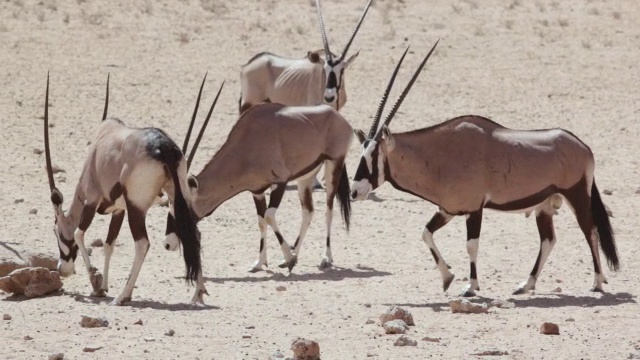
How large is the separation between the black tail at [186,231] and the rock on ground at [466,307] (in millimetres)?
1701

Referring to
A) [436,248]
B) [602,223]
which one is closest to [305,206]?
[436,248]

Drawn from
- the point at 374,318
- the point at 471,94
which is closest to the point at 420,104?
the point at 471,94

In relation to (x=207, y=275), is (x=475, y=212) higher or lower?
higher

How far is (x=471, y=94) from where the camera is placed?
22.0m

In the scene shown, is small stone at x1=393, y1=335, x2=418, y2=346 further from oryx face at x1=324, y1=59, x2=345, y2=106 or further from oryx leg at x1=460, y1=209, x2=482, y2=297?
oryx face at x1=324, y1=59, x2=345, y2=106

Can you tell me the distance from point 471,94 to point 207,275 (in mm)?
10400

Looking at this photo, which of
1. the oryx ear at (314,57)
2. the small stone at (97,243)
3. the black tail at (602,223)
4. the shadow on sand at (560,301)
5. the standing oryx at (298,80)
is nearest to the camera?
the shadow on sand at (560,301)

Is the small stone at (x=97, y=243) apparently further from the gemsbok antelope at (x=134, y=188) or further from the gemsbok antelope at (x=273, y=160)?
the gemsbok antelope at (x=134, y=188)

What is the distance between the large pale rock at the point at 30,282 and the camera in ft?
34.6

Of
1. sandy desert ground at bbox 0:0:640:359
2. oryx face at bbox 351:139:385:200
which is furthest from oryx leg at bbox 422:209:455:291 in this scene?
oryx face at bbox 351:139:385:200

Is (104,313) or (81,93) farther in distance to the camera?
(81,93)

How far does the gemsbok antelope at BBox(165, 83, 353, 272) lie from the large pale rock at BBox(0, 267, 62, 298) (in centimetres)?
178

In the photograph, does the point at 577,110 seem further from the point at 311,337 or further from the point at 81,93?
the point at 311,337

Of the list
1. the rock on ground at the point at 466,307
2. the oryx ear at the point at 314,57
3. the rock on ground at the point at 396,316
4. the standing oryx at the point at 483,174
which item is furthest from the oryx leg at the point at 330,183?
the oryx ear at the point at 314,57
